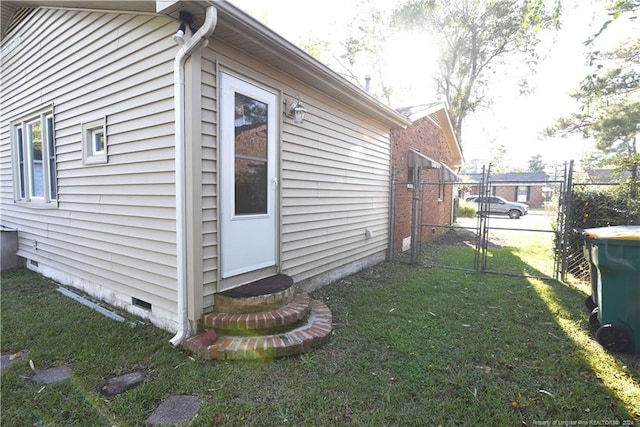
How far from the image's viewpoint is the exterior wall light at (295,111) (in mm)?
4289

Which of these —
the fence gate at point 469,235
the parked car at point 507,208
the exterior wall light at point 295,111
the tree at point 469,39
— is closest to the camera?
the exterior wall light at point 295,111

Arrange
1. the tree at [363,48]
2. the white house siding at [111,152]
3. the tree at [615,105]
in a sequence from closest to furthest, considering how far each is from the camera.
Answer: the white house siding at [111,152] < the tree at [615,105] < the tree at [363,48]

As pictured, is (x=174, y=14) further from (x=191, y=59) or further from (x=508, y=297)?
(x=508, y=297)

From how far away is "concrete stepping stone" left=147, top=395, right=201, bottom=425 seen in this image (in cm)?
216

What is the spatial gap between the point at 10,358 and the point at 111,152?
2.31 meters

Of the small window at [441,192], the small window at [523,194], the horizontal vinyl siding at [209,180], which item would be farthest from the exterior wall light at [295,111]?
the small window at [523,194]

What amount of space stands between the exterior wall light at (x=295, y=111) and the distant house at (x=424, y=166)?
3.51m

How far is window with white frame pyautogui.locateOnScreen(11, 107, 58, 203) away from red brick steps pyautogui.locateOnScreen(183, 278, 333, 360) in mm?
3957

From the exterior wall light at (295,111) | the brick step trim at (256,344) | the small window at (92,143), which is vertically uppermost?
the exterior wall light at (295,111)

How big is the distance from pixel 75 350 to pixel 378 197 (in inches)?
224

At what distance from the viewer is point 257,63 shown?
3785 mm

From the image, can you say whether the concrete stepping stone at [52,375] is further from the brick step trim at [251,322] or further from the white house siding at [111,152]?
the brick step trim at [251,322]

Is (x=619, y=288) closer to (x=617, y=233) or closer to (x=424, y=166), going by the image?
(x=617, y=233)

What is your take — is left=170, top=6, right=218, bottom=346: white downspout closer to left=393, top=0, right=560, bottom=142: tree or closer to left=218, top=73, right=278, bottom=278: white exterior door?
left=218, top=73, right=278, bottom=278: white exterior door
